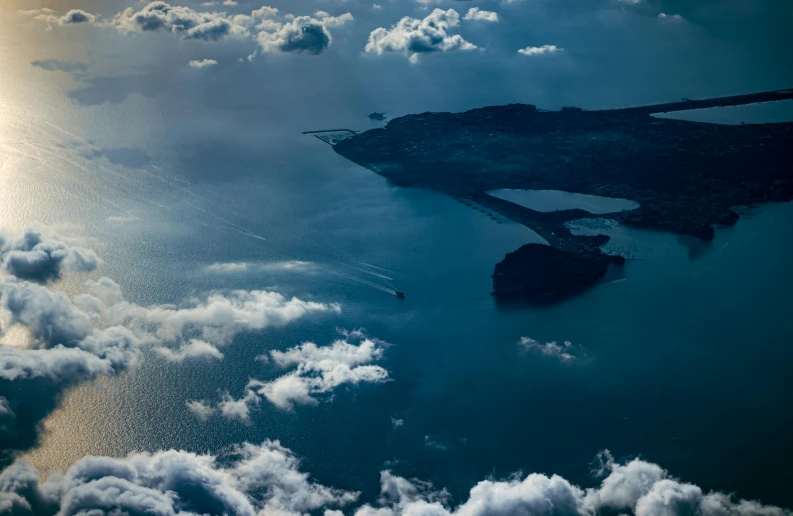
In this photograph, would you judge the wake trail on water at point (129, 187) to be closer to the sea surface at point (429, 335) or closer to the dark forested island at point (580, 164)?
the sea surface at point (429, 335)

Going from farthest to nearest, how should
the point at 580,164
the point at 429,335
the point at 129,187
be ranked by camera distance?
the point at 580,164
the point at 129,187
the point at 429,335

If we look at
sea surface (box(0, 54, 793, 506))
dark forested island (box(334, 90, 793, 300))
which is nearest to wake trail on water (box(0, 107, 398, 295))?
sea surface (box(0, 54, 793, 506))

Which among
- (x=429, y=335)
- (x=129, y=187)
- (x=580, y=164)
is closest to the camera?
(x=429, y=335)

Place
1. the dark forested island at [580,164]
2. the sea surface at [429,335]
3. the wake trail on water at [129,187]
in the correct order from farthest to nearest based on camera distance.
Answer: the dark forested island at [580,164] → the wake trail on water at [129,187] → the sea surface at [429,335]

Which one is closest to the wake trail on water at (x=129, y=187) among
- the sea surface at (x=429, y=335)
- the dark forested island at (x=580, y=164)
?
the sea surface at (x=429, y=335)

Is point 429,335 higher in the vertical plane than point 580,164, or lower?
lower

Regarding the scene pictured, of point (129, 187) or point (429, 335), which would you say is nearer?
point (429, 335)

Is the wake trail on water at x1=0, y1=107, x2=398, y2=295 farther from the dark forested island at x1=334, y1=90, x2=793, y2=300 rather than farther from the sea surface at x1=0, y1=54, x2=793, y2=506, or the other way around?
the dark forested island at x1=334, y1=90, x2=793, y2=300
